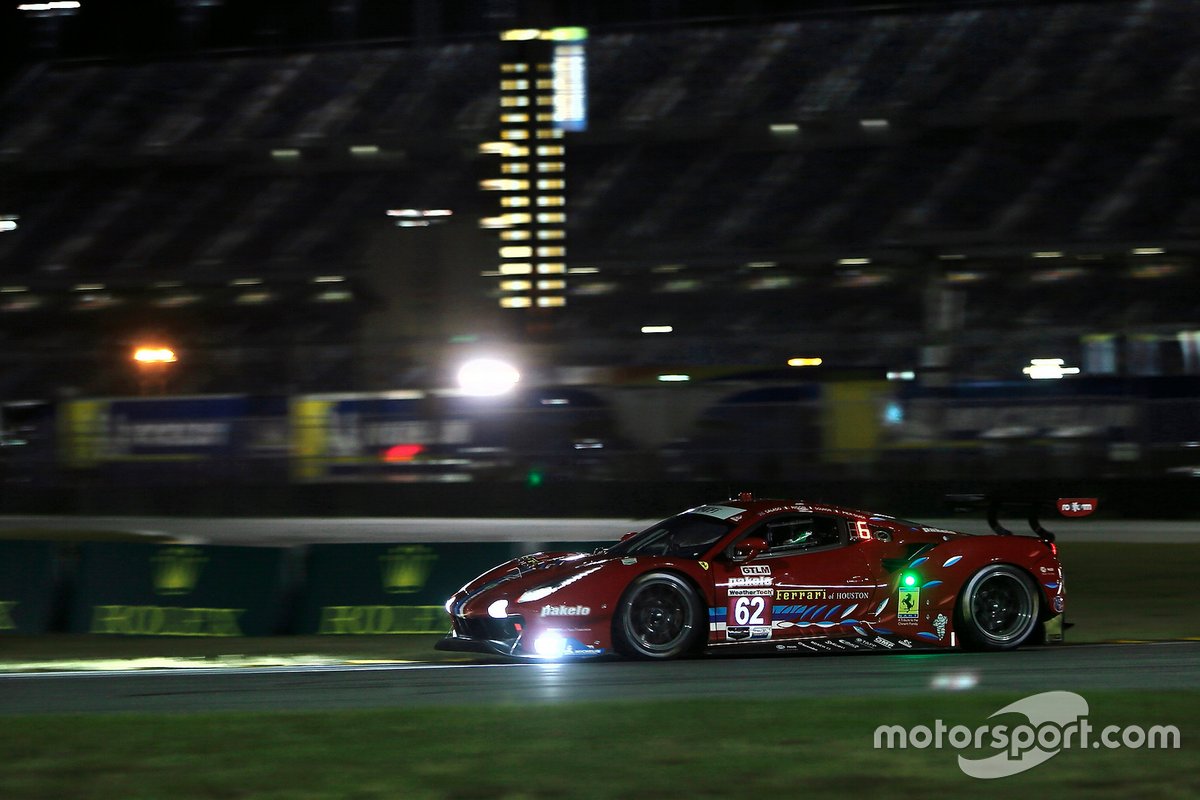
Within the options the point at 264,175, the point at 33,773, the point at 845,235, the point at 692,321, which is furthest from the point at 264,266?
the point at 33,773

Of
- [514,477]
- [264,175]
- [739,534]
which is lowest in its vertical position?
[739,534]

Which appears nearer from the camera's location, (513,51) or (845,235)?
(513,51)

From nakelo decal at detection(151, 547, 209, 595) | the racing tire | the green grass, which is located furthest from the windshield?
nakelo decal at detection(151, 547, 209, 595)

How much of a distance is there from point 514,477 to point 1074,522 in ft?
25.6

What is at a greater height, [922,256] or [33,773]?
[922,256]

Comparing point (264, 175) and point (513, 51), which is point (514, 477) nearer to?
point (513, 51)

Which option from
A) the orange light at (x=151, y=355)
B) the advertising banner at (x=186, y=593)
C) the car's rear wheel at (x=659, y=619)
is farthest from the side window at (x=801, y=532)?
the orange light at (x=151, y=355)

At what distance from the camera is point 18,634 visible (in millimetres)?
11922

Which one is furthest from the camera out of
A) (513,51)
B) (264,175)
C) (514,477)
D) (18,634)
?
(264,175)

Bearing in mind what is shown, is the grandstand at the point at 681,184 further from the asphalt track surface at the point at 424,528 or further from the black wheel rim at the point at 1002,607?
the black wheel rim at the point at 1002,607

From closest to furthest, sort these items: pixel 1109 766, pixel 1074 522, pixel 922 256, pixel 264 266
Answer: pixel 1109 766, pixel 1074 522, pixel 922 256, pixel 264 266

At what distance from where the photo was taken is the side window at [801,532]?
31.2 feet

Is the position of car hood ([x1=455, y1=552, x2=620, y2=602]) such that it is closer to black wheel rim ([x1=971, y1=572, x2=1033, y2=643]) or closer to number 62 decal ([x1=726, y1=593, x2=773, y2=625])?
number 62 decal ([x1=726, y1=593, x2=773, y2=625])

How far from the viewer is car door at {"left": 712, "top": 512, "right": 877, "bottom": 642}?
928cm
